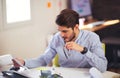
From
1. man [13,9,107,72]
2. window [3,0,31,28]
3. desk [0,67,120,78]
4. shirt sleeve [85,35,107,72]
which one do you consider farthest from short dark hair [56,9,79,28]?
window [3,0,31,28]

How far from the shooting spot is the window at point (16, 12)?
119 inches

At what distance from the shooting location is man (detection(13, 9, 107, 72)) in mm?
1956

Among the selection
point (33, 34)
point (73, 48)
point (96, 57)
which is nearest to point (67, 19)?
point (73, 48)

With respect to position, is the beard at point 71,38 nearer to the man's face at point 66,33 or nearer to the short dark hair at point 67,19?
the man's face at point 66,33

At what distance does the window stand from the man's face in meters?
1.15

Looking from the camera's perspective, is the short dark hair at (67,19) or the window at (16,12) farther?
the window at (16,12)

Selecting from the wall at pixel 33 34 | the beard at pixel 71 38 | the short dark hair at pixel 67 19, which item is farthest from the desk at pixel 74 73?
the wall at pixel 33 34

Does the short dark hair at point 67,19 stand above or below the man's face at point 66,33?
above

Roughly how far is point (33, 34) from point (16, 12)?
414 millimetres

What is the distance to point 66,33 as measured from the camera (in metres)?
2.08

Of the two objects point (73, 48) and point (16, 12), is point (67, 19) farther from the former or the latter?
point (16, 12)

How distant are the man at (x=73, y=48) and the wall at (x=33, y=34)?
97cm

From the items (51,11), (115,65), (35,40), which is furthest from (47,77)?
(115,65)

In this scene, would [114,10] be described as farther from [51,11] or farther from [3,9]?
[3,9]
